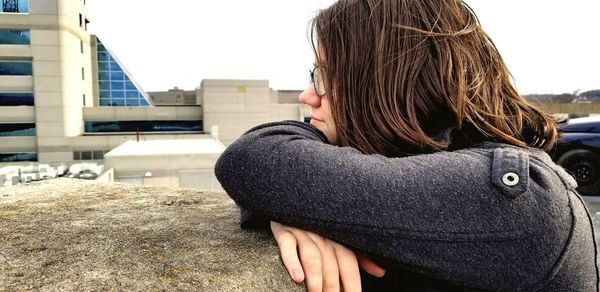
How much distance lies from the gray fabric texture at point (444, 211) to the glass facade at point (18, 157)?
38551 millimetres

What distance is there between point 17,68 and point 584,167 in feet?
119

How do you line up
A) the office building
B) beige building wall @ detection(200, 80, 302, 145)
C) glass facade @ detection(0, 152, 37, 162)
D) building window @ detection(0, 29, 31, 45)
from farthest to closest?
beige building wall @ detection(200, 80, 302, 145) < glass facade @ detection(0, 152, 37, 162) < the office building < building window @ detection(0, 29, 31, 45)

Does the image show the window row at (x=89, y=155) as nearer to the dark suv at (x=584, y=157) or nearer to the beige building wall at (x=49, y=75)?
the beige building wall at (x=49, y=75)

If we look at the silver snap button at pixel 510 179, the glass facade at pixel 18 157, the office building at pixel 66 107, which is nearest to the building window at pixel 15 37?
the office building at pixel 66 107

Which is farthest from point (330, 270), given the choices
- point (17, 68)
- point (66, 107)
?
point (17, 68)

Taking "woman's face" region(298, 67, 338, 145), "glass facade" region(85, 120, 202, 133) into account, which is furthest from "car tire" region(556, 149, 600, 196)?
"glass facade" region(85, 120, 202, 133)

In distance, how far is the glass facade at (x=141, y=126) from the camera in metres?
35.0

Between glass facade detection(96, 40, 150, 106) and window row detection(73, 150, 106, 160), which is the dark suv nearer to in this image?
window row detection(73, 150, 106, 160)

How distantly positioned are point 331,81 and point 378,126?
0.17 metres

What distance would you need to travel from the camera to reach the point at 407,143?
43.1 inches

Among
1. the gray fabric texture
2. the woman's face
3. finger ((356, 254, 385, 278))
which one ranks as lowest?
finger ((356, 254, 385, 278))

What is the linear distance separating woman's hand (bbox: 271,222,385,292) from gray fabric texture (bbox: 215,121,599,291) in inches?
1.5

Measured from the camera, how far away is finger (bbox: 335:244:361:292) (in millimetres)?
967

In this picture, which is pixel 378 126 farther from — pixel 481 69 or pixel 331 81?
pixel 481 69
